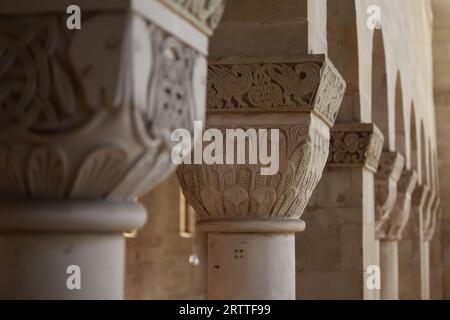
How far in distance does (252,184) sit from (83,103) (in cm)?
195

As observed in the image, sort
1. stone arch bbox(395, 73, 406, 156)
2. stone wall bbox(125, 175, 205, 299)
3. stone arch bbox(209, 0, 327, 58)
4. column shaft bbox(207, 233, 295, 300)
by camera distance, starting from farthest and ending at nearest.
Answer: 1. stone wall bbox(125, 175, 205, 299)
2. stone arch bbox(395, 73, 406, 156)
3. stone arch bbox(209, 0, 327, 58)
4. column shaft bbox(207, 233, 295, 300)

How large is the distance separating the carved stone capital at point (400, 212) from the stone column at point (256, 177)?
4836 millimetres

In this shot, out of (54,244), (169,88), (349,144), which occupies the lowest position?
(54,244)

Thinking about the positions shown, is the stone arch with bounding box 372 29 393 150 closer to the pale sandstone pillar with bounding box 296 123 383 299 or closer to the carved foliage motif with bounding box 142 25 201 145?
the pale sandstone pillar with bounding box 296 123 383 299

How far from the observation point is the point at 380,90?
7547mm

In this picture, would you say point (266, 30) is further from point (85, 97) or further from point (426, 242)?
point (426, 242)

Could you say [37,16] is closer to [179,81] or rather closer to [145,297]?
[179,81]

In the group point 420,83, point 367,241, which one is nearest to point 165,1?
point 367,241

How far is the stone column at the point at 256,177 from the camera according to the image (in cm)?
374

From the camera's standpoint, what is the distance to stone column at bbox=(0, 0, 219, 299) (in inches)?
75.0

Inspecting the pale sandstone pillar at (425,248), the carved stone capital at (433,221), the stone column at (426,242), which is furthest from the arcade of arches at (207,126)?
the carved stone capital at (433,221)

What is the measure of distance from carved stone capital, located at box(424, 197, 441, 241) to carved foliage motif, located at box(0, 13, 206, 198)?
37.9ft

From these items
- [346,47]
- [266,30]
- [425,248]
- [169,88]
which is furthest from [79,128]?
[425,248]

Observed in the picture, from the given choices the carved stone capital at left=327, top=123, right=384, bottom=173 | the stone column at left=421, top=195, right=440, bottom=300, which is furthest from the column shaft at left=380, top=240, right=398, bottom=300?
the carved stone capital at left=327, top=123, right=384, bottom=173
